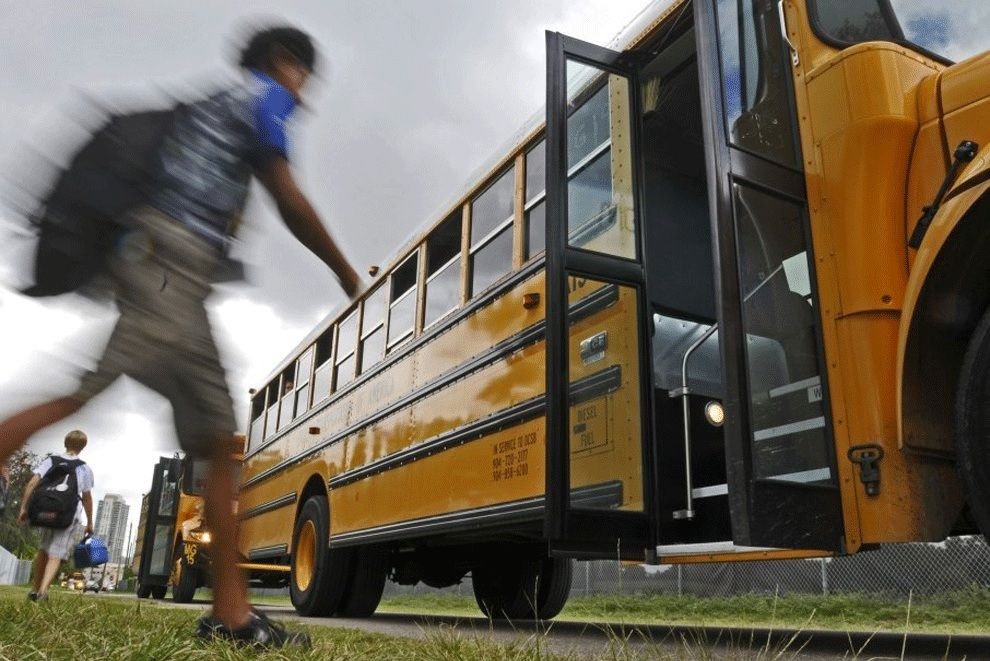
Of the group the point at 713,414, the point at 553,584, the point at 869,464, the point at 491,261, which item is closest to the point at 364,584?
the point at 553,584

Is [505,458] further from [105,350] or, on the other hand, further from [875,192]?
[105,350]

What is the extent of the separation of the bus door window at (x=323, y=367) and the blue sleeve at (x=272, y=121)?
432 centimetres

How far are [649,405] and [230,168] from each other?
1.94 metres

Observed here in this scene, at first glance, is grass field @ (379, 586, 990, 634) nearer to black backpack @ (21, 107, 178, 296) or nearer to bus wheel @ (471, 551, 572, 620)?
bus wheel @ (471, 551, 572, 620)

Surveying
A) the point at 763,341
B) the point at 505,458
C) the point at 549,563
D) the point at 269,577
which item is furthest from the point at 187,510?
the point at 763,341

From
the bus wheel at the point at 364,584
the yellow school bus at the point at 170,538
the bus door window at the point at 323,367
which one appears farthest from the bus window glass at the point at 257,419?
the bus wheel at the point at 364,584

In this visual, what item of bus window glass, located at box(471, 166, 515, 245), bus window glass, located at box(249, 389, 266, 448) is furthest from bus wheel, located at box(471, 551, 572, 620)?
bus window glass, located at box(249, 389, 266, 448)

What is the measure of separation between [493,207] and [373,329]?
162 cm

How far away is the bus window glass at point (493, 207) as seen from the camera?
407cm

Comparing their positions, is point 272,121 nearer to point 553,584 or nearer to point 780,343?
point 780,343

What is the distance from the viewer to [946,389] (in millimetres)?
2230

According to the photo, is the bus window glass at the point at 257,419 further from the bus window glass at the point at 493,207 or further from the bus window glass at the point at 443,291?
the bus window glass at the point at 493,207

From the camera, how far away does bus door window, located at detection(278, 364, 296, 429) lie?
732 cm

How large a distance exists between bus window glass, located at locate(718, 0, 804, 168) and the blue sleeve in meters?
1.38
